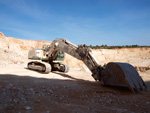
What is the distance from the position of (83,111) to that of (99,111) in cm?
36

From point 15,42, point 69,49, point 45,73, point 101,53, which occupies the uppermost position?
point 15,42

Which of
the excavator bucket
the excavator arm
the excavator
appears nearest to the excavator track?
the excavator

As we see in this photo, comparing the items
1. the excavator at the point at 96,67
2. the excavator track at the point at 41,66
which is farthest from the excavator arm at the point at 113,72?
the excavator track at the point at 41,66

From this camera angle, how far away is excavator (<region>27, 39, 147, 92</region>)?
486 centimetres

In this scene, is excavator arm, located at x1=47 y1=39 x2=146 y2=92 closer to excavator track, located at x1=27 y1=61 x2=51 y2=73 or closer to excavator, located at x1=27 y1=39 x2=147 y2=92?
excavator, located at x1=27 y1=39 x2=147 y2=92

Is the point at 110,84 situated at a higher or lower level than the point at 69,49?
lower

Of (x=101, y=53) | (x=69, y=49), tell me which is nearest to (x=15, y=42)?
(x=101, y=53)

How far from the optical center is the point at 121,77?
486 centimetres

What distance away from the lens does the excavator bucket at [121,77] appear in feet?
15.4

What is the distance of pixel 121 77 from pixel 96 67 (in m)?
1.36

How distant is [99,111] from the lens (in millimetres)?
2822

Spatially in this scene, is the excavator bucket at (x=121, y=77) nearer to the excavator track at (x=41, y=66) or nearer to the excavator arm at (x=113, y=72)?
the excavator arm at (x=113, y=72)

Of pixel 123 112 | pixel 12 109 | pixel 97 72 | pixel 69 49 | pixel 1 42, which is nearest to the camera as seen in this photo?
pixel 12 109

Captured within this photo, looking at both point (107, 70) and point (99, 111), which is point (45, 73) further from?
point (99, 111)
